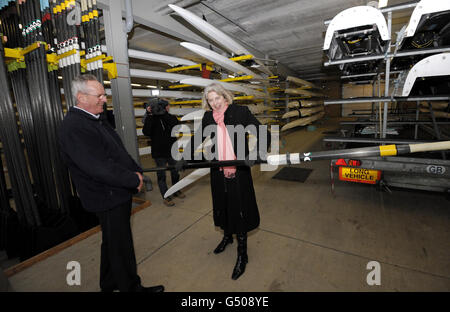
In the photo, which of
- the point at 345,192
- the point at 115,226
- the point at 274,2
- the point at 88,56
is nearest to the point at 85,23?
the point at 88,56

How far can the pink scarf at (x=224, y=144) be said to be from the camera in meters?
1.96

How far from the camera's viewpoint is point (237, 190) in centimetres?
196

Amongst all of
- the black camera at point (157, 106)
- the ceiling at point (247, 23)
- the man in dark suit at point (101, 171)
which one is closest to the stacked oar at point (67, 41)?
the ceiling at point (247, 23)

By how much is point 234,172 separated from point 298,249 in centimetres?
115

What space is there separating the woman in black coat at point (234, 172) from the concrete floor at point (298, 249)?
37cm

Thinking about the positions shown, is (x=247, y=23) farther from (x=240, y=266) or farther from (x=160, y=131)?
(x=240, y=266)

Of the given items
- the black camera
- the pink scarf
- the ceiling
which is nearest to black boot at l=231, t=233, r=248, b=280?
the pink scarf

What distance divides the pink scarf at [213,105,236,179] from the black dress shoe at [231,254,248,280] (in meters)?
0.79

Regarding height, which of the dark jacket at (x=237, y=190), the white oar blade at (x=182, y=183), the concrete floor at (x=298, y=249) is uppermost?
the dark jacket at (x=237, y=190)

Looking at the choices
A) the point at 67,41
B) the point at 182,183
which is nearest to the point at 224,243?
the point at 182,183

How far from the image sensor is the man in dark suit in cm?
136

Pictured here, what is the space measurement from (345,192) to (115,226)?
357cm

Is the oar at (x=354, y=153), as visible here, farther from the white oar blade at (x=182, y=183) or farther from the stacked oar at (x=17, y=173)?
the stacked oar at (x=17, y=173)

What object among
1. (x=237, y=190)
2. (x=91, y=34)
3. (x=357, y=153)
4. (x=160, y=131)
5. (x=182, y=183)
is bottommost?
(x=182, y=183)
